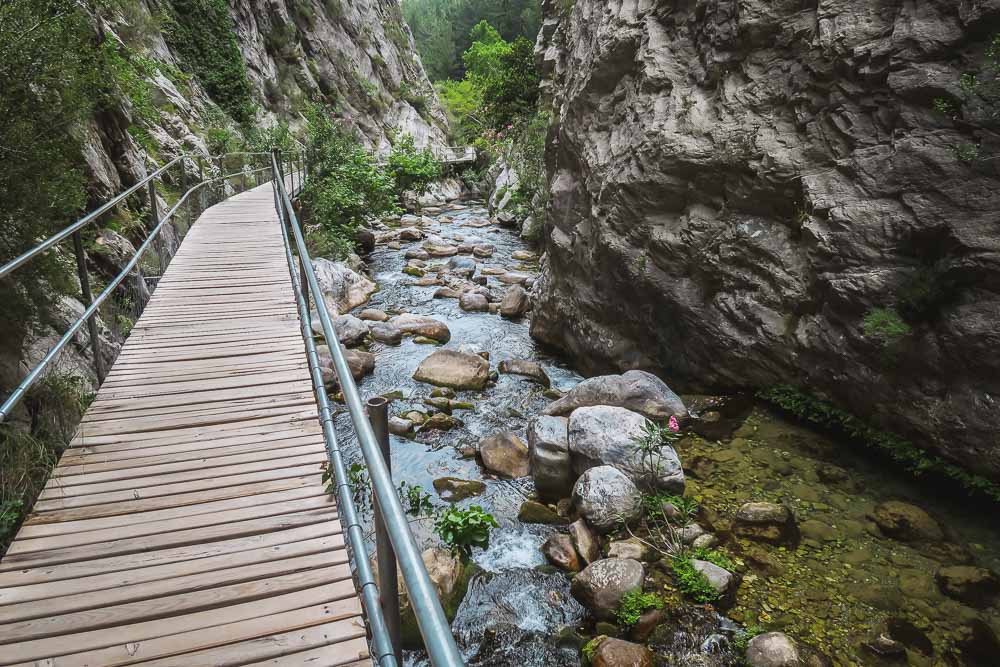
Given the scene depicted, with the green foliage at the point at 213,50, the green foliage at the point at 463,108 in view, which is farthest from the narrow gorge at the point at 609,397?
the green foliage at the point at 463,108

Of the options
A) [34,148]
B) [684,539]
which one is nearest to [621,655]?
[684,539]

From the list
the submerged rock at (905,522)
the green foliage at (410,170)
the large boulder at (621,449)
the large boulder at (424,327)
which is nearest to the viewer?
the submerged rock at (905,522)

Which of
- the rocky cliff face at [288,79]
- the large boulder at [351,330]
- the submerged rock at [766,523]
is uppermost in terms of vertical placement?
the rocky cliff face at [288,79]

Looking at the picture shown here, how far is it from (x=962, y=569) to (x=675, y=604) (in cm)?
214

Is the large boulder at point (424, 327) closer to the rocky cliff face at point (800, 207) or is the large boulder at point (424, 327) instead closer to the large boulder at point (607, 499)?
the rocky cliff face at point (800, 207)

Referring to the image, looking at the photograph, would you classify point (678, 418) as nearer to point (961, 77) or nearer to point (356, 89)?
point (961, 77)

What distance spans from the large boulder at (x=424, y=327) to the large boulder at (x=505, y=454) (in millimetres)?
3668

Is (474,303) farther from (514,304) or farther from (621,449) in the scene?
(621,449)

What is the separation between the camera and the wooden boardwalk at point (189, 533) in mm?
1985

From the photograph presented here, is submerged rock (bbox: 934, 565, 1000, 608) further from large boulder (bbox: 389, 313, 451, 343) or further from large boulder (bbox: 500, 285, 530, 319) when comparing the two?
large boulder (bbox: 500, 285, 530, 319)

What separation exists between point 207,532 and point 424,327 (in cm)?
714

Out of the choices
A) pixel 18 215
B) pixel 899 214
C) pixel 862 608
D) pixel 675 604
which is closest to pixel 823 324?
pixel 899 214

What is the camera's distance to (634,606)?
3820 mm

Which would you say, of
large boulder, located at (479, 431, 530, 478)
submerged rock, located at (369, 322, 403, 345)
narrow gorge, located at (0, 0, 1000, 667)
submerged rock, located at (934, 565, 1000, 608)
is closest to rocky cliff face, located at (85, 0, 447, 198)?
narrow gorge, located at (0, 0, 1000, 667)
